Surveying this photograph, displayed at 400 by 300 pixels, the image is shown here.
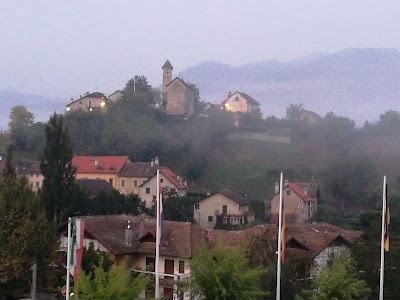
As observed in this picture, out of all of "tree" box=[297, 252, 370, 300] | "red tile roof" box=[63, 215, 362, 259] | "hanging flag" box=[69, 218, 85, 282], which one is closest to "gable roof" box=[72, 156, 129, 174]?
"red tile roof" box=[63, 215, 362, 259]

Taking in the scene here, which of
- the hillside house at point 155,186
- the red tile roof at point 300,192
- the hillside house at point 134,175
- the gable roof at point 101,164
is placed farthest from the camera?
the gable roof at point 101,164

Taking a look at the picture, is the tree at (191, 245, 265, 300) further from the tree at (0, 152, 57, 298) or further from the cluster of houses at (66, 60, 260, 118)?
the cluster of houses at (66, 60, 260, 118)

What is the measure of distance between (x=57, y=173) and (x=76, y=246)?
30.1 metres

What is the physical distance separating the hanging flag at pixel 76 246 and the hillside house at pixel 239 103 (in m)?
91.4

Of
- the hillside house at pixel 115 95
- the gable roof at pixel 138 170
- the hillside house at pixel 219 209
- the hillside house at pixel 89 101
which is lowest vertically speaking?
the hillside house at pixel 219 209

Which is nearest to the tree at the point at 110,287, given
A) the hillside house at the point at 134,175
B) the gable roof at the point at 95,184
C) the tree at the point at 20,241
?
the tree at the point at 20,241

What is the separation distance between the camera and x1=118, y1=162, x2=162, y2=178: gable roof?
6906cm

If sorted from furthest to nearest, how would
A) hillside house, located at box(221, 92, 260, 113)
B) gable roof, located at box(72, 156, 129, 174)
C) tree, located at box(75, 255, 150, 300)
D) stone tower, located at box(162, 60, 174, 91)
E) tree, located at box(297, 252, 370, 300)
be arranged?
hillside house, located at box(221, 92, 260, 113) < stone tower, located at box(162, 60, 174, 91) < gable roof, located at box(72, 156, 129, 174) < tree, located at box(297, 252, 370, 300) < tree, located at box(75, 255, 150, 300)

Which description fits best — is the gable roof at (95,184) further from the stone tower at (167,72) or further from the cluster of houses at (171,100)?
the stone tower at (167,72)

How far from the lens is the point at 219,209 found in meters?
60.2

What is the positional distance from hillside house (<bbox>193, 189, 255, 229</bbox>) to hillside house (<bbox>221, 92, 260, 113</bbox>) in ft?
161

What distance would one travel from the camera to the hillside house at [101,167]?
7131 centimetres

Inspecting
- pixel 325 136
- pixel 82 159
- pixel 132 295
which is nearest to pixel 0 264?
pixel 132 295

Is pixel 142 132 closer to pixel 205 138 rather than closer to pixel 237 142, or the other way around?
pixel 205 138
